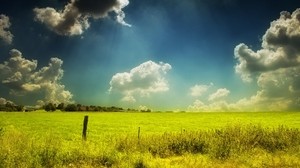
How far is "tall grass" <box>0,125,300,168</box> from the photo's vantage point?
570 inches

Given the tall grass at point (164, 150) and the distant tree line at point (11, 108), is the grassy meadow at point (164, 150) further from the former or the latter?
the distant tree line at point (11, 108)

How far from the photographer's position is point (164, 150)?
704 inches

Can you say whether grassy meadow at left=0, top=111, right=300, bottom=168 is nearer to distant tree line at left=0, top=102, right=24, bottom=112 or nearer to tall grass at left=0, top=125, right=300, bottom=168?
tall grass at left=0, top=125, right=300, bottom=168

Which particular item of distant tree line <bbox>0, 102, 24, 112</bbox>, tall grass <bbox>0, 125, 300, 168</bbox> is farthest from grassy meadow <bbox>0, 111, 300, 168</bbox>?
distant tree line <bbox>0, 102, 24, 112</bbox>

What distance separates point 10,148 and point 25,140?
133cm

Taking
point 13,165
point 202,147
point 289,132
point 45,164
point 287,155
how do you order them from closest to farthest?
point 13,165
point 45,164
point 287,155
point 202,147
point 289,132

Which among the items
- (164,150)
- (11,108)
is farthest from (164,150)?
(11,108)

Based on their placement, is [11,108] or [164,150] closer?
[164,150]

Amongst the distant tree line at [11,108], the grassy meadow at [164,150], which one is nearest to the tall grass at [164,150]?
the grassy meadow at [164,150]

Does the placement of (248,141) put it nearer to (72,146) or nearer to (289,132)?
(289,132)

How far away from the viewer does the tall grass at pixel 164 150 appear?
47.5ft

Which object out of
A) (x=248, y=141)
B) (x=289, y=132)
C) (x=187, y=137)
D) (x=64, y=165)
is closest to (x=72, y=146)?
(x=64, y=165)

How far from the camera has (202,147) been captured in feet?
61.1

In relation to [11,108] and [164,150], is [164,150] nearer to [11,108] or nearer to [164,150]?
[164,150]
